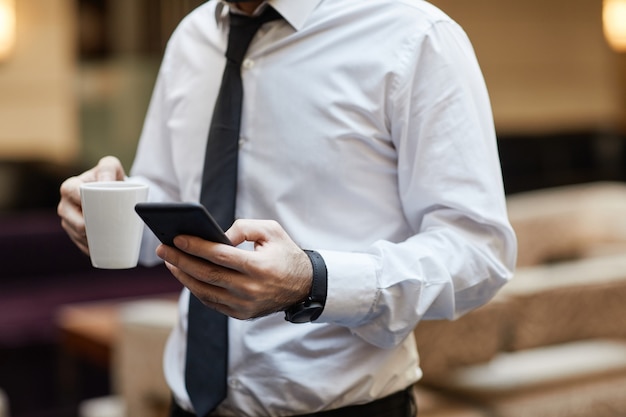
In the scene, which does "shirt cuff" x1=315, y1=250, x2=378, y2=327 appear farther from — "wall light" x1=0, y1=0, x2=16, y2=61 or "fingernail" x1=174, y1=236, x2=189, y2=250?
"wall light" x1=0, y1=0, x2=16, y2=61

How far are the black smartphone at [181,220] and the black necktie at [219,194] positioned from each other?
355 mm

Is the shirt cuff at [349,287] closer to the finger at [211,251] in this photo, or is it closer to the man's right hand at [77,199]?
the finger at [211,251]

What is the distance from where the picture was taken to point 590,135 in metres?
8.81

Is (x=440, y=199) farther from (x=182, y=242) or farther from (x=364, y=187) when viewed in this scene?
(x=182, y=242)

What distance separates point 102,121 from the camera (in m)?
6.79

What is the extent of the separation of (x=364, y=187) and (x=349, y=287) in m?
0.21

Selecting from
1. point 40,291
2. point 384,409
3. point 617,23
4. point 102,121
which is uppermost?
point 384,409

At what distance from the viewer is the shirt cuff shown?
1.19m

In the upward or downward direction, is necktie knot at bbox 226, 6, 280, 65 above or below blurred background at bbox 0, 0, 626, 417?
above

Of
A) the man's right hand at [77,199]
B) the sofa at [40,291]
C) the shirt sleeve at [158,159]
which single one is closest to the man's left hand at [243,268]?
the man's right hand at [77,199]

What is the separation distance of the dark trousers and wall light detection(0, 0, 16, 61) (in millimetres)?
5587

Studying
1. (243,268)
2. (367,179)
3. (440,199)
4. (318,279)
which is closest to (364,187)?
(367,179)

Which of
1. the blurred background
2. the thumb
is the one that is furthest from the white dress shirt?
the blurred background

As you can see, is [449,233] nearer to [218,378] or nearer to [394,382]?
[394,382]
